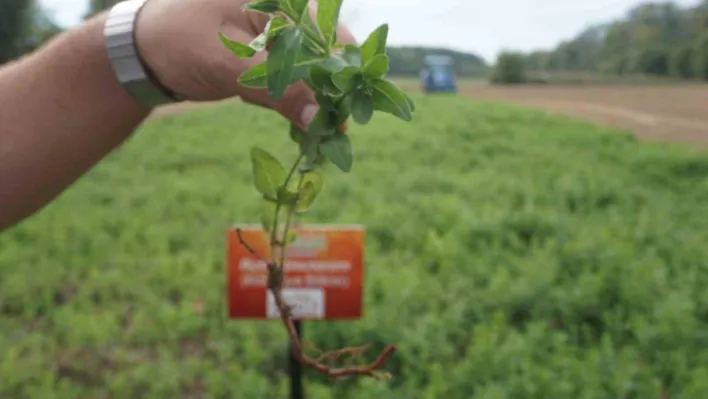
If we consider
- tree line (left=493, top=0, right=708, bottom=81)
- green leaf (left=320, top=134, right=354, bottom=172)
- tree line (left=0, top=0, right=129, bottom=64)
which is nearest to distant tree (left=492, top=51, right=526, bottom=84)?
tree line (left=493, top=0, right=708, bottom=81)

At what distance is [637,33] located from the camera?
20250mm

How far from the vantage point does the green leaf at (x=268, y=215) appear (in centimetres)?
63

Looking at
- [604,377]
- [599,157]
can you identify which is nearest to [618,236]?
[604,377]

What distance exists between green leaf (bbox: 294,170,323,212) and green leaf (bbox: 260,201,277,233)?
2cm

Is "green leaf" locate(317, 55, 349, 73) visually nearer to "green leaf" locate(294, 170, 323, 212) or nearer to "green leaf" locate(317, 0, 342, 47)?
"green leaf" locate(317, 0, 342, 47)

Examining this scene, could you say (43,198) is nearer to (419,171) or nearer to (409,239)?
(409,239)

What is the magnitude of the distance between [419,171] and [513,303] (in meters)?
2.56

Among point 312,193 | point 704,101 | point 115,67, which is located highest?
point 115,67

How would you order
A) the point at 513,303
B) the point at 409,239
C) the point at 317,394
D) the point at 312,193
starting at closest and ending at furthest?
the point at 312,193 → the point at 317,394 → the point at 513,303 → the point at 409,239

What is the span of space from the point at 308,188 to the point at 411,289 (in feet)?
6.75

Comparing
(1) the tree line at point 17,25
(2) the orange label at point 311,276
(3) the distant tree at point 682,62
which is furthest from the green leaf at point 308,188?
(3) the distant tree at point 682,62

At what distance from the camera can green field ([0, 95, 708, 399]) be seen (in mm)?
2051

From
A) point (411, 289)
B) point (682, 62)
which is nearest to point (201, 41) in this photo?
point (411, 289)

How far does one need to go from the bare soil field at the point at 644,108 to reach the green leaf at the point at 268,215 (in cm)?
801
